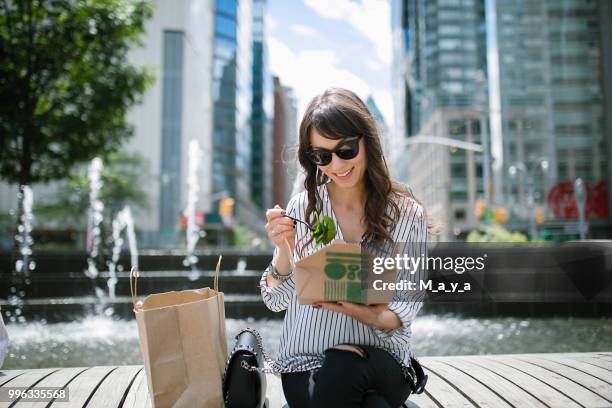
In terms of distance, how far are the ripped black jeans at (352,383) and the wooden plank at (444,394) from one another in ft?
1.15

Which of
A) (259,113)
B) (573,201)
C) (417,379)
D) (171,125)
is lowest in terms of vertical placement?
(417,379)

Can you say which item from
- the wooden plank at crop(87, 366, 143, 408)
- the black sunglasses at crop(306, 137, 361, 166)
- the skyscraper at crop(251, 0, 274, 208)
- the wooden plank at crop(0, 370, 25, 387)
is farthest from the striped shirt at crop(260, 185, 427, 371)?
the skyscraper at crop(251, 0, 274, 208)

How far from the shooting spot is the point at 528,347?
427 cm

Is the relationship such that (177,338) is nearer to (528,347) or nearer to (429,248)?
(429,248)

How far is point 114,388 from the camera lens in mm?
2113

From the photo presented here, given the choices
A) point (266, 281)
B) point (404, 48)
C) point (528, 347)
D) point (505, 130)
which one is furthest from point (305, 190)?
point (404, 48)

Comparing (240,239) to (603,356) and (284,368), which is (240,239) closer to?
(603,356)

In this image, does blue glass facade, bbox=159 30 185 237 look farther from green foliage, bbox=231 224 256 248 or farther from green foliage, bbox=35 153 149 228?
green foliage, bbox=231 224 256 248

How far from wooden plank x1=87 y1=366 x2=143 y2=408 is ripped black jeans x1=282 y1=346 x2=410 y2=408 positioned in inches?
27.5

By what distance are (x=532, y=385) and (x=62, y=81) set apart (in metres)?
11.9

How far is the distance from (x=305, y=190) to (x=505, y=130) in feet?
116

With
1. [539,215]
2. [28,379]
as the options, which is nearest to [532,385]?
[28,379]

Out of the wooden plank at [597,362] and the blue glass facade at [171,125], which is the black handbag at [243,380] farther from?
the blue glass facade at [171,125]

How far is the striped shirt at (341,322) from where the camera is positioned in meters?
1.72
